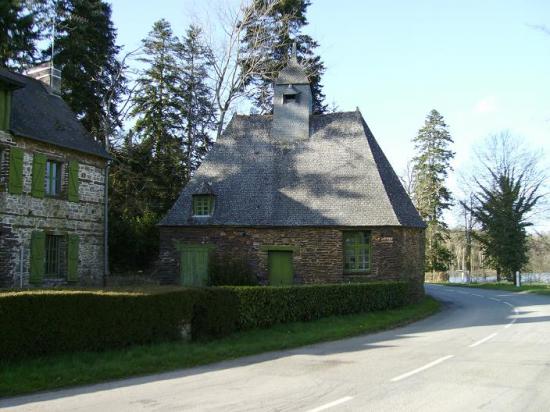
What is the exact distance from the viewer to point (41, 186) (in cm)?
2066

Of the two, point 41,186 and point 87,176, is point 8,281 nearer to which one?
point 41,186

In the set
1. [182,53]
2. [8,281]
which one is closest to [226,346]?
[8,281]

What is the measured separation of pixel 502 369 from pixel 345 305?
8631mm

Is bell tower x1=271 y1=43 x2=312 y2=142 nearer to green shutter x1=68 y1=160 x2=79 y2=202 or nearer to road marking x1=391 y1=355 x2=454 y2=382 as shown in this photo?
green shutter x1=68 y1=160 x2=79 y2=202

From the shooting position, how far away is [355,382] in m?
8.64

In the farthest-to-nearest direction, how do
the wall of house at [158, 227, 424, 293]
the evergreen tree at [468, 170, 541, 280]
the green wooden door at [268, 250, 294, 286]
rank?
the evergreen tree at [468, 170, 541, 280]
the green wooden door at [268, 250, 294, 286]
the wall of house at [158, 227, 424, 293]

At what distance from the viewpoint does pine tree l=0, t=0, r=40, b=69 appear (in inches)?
1024

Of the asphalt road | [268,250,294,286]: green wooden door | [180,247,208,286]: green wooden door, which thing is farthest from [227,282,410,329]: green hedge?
[180,247,208,286]: green wooden door

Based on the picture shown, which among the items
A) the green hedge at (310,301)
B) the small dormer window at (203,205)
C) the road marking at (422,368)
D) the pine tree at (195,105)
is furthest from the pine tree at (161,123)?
the road marking at (422,368)

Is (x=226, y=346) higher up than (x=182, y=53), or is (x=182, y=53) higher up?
(x=182, y=53)

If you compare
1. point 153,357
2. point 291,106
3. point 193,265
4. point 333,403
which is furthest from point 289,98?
point 333,403

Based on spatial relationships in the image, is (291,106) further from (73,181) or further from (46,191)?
(46,191)

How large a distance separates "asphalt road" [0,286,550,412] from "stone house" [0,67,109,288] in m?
12.1

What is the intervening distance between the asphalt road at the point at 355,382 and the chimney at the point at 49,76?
1892 cm
